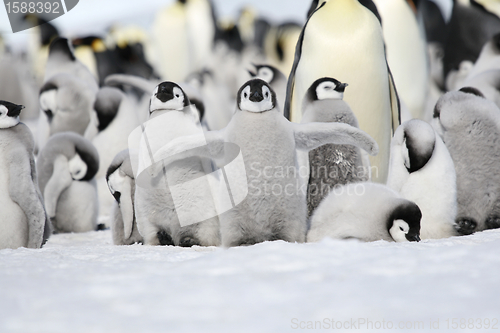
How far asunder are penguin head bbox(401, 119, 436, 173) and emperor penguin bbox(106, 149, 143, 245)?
59.2 inches

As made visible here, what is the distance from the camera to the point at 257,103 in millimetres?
2586

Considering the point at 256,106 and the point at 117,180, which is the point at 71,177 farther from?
the point at 256,106

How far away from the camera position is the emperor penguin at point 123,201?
9.78ft

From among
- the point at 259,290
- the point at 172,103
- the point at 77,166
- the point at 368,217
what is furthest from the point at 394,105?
the point at 259,290

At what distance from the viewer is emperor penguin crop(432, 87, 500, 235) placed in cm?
314

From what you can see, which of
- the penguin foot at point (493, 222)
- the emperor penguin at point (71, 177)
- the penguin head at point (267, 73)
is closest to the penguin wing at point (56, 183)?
the emperor penguin at point (71, 177)

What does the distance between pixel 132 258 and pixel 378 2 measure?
17.3ft

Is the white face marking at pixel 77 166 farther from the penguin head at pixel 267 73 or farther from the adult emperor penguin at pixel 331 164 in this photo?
the penguin head at pixel 267 73

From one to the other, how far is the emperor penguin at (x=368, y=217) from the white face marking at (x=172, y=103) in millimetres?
938

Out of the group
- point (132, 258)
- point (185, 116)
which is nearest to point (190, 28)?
point (185, 116)

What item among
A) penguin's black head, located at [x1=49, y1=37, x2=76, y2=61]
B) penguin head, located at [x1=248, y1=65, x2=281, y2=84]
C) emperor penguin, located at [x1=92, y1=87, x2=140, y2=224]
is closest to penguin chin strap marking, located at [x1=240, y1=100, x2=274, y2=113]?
emperor penguin, located at [x1=92, y1=87, x2=140, y2=224]

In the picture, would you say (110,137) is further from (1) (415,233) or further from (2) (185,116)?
(1) (415,233)

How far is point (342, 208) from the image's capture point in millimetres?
2635

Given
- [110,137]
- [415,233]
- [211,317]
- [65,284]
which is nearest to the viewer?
[211,317]
